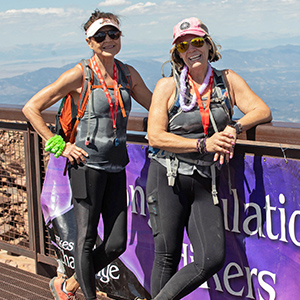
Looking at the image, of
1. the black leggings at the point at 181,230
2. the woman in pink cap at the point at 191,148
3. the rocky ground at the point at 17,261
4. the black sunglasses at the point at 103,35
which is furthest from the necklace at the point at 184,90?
the rocky ground at the point at 17,261

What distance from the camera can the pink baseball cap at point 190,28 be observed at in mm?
2623

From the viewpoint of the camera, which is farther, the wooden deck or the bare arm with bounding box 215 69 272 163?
the wooden deck

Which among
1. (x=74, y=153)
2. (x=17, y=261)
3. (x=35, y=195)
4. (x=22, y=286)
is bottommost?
(x=17, y=261)

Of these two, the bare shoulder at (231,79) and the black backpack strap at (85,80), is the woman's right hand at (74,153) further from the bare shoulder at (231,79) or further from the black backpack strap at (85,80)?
the bare shoulder at (231,79)

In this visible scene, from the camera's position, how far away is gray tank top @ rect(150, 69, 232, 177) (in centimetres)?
267

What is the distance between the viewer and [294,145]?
8.99 feet

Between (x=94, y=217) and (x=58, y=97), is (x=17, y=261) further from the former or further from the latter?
(x=58, y=97)

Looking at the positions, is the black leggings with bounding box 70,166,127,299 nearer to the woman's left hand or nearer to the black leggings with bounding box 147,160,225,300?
the black leggings with bounding box 147,160,225,300

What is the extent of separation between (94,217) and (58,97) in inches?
31.9

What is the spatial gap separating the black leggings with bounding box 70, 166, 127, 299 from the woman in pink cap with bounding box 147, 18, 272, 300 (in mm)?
383

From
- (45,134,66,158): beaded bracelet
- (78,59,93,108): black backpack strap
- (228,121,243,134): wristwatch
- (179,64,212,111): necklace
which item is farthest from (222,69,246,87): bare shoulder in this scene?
(45,134,66,158): beaded bracelet

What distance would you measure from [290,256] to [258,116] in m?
0.88

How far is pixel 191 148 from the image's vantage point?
2619 mm

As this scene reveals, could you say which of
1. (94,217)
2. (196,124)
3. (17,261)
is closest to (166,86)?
(196,124)
